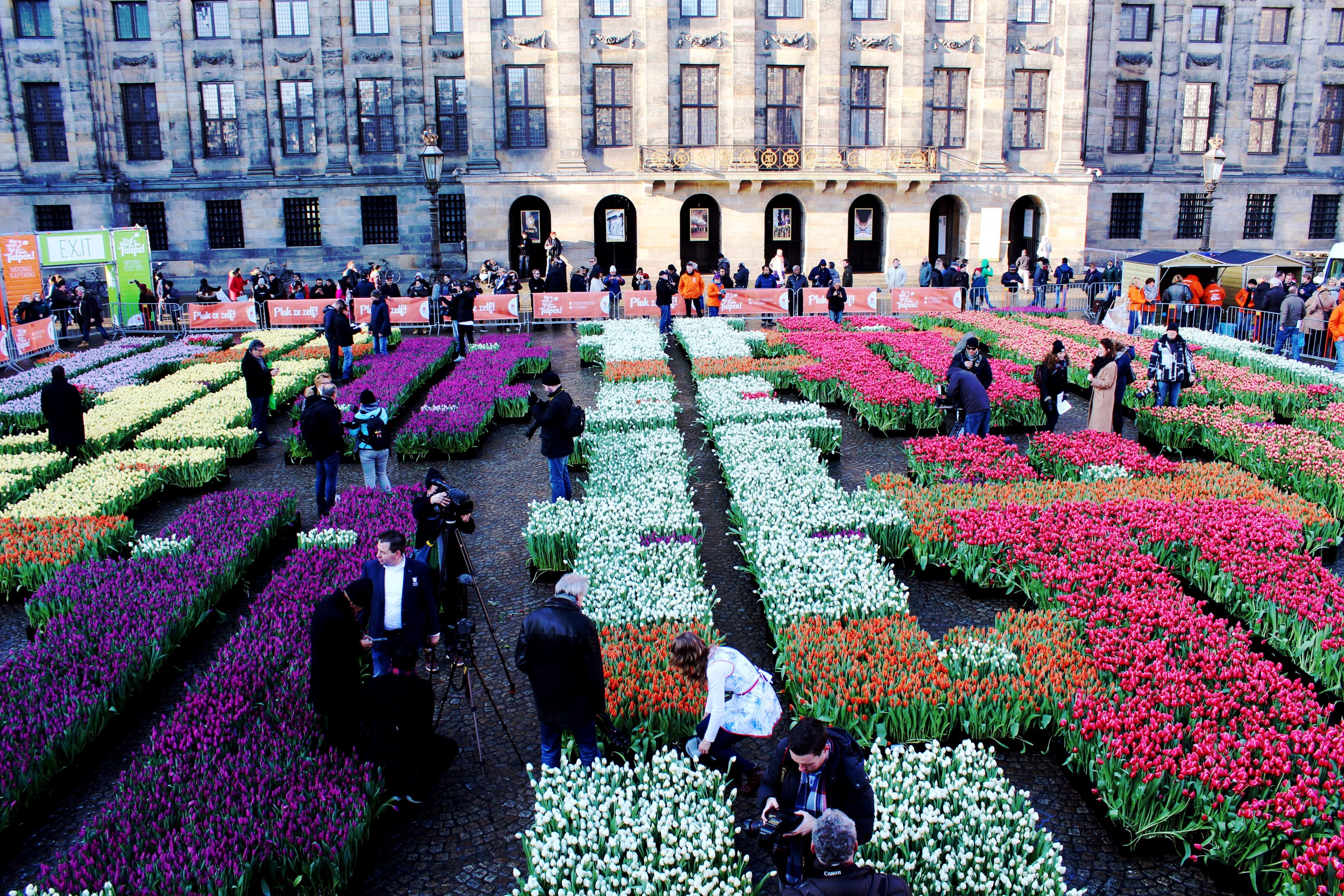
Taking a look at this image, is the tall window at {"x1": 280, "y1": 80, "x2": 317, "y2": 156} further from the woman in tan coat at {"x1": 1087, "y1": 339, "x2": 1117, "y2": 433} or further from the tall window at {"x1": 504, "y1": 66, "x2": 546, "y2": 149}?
the woman in tan coat at {"x1": 1087, "y1": 339, "x2": 1117, "y2": 433}

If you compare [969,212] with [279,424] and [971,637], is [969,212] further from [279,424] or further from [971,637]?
[971,637]

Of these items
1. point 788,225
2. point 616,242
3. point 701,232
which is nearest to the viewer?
point 788,225

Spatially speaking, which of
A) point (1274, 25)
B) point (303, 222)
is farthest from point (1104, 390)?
point (1274, 25)

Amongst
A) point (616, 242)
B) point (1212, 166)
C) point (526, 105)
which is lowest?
point (616, 242)

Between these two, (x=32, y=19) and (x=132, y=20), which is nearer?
(x=32, y=19)

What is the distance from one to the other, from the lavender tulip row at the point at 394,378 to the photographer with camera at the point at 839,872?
11203 mm

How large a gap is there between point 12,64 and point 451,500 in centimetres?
3934

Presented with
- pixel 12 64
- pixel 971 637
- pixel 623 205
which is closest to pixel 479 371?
pixel 971 637

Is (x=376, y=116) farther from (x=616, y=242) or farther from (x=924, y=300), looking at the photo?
(x=924, y=300)

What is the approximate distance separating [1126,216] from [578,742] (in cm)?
4155

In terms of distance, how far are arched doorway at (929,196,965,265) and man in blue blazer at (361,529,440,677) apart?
116 ft

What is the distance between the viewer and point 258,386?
52.0 feet

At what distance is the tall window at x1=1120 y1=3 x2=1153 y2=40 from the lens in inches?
1576

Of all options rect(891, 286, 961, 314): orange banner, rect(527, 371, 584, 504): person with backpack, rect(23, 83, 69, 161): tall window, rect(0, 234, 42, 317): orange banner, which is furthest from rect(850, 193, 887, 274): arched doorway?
rect(23, 83, 69, 161): tall window
